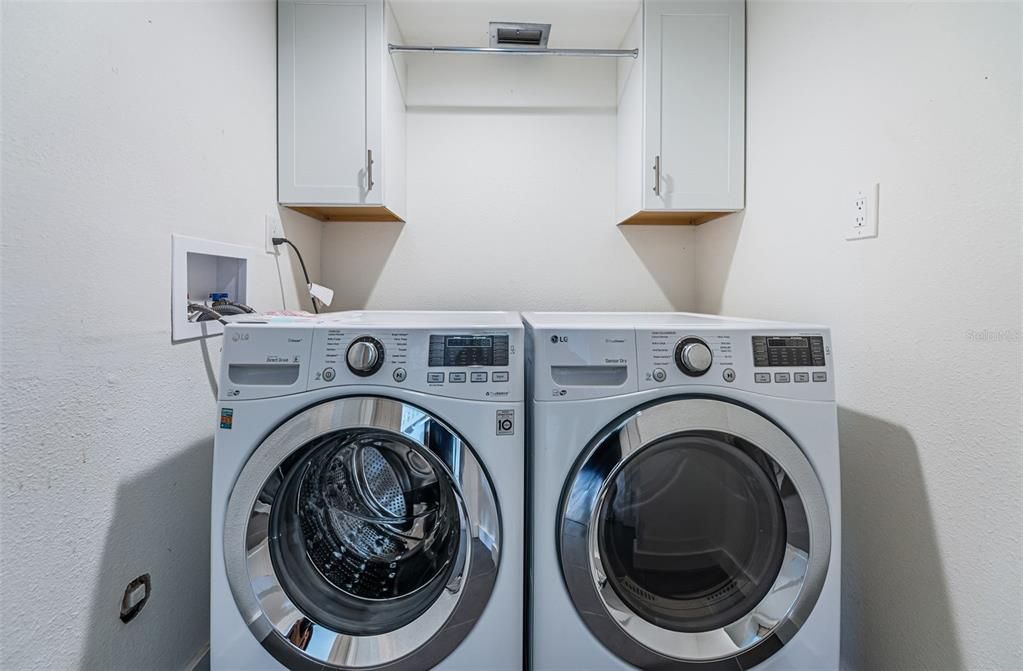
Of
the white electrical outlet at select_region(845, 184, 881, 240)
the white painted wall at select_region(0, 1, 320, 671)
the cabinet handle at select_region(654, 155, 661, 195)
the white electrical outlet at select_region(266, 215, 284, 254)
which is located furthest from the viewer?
the cabinet handle at select_region(654, 155, 661, 195)

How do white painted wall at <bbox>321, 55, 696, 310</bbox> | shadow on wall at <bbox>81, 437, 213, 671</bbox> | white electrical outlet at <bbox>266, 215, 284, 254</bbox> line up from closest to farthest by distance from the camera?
shadow on wall at <bbox>81, 437, 213, 671</bbox> < white electrical outlet at <bbox>266, 215, 284, 254</bbox> < white painted wall at <bbox>321, 55, 696, 310</bbox>

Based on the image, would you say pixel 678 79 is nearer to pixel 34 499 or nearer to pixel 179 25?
pixel 179 25

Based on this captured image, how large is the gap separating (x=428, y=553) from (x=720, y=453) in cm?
71

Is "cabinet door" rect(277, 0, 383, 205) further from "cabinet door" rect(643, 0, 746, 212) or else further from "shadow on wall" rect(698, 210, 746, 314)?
"shadow on wall" rect(698, 210, 746, 314)

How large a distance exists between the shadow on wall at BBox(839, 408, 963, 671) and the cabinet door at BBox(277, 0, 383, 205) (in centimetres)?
174

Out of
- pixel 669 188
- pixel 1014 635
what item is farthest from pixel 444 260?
pixel 1014 635

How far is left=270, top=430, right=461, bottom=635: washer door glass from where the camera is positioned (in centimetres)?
99

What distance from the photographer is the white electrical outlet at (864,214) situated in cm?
111

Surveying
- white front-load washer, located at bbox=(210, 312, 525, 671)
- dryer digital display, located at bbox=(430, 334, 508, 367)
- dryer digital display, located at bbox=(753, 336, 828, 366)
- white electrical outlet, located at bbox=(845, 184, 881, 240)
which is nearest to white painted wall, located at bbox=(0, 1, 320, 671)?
white front-load washer, located at bbox=(210, 312, 525, 671)

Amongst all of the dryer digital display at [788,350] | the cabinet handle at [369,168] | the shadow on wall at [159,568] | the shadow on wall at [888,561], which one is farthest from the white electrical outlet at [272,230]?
the shadow on wall at [888,561]

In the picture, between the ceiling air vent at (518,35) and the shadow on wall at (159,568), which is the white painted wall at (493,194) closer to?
the ceiling air vent at (518,35)

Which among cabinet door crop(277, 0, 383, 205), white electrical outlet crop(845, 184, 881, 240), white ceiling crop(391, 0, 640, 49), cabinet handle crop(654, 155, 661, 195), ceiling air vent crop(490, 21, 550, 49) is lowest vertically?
white electrical outlet crop(845, 184, 881, 240)

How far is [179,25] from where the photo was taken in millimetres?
1115

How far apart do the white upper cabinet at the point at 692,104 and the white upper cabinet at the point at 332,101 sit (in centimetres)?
98
